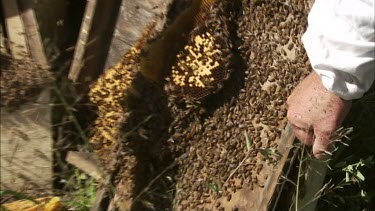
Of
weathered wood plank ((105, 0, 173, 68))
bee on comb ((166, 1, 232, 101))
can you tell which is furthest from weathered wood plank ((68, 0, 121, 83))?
bee on comb ((166, 1, 232, 101))

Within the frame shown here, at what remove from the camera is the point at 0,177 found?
402 centimetres

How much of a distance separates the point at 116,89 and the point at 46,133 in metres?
0.57

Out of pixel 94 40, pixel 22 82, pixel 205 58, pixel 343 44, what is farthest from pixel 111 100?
pixel 343 44

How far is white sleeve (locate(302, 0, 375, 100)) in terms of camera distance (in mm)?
2600

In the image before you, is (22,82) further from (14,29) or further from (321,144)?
(321,144)

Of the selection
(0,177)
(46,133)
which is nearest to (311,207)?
(46,133)

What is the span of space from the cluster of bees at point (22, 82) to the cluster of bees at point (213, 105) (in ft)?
1.45

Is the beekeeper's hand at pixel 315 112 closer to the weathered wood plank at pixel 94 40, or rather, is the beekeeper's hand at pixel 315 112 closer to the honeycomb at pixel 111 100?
the honeycomb at pixel 111 100

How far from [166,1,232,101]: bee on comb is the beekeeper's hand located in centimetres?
47

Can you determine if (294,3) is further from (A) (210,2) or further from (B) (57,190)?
(B) (57,190)

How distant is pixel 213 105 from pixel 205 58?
10.7 inches

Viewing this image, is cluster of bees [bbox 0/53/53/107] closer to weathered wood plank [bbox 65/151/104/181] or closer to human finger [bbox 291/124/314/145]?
weathered wood plank [bbox 65/151/104/181]

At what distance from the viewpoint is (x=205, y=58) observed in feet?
11.4

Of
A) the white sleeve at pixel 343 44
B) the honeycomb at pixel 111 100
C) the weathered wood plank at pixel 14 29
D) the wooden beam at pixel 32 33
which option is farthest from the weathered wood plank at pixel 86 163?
the white sleeve at pixel 343 44
